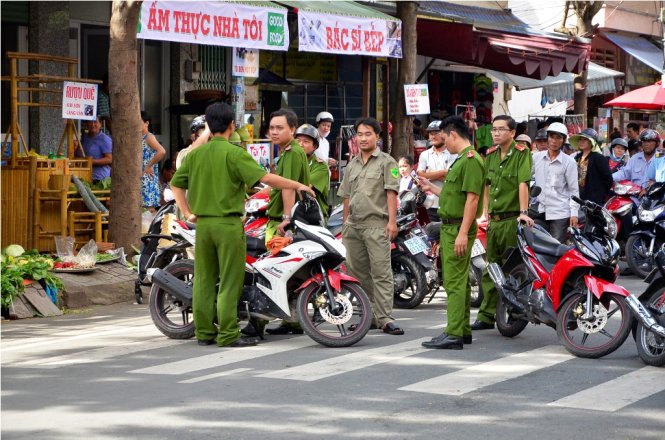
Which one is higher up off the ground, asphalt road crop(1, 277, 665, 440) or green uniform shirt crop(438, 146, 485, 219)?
green uniform shirt crop(438, 146, 485, 219)

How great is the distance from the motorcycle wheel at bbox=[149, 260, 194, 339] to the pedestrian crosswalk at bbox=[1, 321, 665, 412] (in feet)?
0.36

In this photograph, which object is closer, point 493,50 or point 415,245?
point 415,245

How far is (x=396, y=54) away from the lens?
1841cm

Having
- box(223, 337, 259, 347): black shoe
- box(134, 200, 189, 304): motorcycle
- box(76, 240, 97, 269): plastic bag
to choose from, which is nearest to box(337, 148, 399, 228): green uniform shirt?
box(223, 337, 259, 347): black shoe

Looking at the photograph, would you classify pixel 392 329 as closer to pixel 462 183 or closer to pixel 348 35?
pixel 462 183

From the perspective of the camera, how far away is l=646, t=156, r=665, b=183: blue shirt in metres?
15.7

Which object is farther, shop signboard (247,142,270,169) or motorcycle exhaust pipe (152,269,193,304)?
shop signboard (247,142,270,169)

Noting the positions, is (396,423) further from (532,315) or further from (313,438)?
(532,315)

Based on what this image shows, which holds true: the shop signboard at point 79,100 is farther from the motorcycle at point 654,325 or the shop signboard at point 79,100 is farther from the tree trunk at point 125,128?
the motorcycle at point 654,325

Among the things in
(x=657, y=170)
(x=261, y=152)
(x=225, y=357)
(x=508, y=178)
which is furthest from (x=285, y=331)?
(x=657, y=170)

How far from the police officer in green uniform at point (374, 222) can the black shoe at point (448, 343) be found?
0.78 m

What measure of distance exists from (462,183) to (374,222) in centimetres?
106

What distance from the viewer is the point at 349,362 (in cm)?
877

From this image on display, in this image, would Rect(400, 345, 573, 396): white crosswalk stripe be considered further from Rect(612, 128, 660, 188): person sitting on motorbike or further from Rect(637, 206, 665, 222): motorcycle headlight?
Rect(612, 128, 660, 188): person sitting on motorbike
